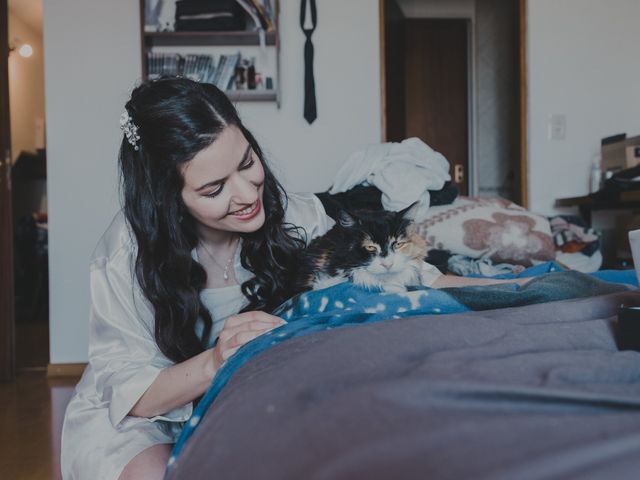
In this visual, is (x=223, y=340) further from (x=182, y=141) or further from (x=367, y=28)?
(x=367, y=28)

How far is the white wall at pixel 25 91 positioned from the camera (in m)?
5.36

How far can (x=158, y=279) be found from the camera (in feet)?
3.66

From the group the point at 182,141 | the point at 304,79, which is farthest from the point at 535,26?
the point at 182,141

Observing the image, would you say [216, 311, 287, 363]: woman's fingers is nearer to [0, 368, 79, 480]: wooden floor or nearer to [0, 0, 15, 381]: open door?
[0, 368, 79, 480]: wooden floor

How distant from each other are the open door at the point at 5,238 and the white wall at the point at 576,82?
2.84 m

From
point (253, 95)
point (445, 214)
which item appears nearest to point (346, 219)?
point (445, 214)

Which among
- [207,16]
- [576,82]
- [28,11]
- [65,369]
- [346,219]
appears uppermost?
[28,11]

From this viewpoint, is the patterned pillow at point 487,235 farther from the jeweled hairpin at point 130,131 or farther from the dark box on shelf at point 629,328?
the dark box on shelf at point 629,328

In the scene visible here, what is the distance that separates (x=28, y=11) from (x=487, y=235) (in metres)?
5.05

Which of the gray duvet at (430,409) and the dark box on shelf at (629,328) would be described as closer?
the gray duvet at (430,409)

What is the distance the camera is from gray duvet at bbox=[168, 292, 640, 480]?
0.37 meters

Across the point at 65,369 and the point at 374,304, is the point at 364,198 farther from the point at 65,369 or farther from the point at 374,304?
the point at 65,369

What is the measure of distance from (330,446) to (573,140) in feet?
10.5

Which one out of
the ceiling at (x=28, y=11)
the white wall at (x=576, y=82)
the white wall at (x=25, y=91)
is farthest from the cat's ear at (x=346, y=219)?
the white wall at (x=25, y=91)
